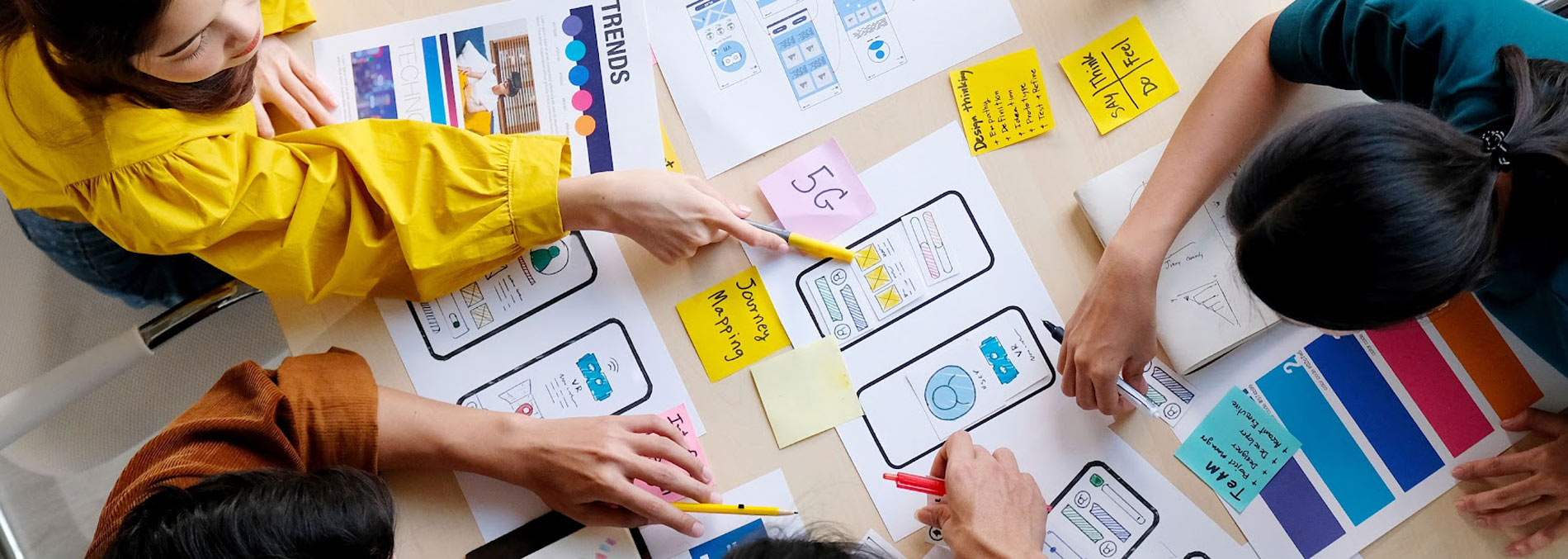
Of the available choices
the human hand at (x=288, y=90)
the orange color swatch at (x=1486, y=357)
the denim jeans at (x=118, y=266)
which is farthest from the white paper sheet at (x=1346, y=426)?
the denim jeans at (x=118, y=266)

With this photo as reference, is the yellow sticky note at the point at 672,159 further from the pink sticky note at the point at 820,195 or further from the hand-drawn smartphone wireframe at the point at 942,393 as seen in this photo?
the hand-drawn smartphone wireframe at the point at 942,393

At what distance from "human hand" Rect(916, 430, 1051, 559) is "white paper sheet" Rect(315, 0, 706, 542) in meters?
0.25

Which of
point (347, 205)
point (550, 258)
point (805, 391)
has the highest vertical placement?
point (347, 205)

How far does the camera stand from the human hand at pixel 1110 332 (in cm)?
83

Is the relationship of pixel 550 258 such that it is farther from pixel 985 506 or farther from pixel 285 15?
pixel 985 506

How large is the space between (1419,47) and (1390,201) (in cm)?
24

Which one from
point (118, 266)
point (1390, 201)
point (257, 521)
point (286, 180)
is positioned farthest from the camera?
point (118, 266)

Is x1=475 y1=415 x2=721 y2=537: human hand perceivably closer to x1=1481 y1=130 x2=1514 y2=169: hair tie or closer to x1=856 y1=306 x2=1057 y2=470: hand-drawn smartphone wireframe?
x1=856 y1=306 x2=1057 y2=470: hand-drawn smartphone wireframe

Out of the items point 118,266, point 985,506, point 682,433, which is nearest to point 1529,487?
point 985,506

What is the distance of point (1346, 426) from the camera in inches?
33.8

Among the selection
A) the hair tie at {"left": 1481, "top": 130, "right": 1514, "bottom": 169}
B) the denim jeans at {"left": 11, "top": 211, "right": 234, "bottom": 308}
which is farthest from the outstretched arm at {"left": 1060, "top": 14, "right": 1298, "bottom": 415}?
the denim jeans at {"left": 11, "top": 211, "right": 234, "bottom": 308}

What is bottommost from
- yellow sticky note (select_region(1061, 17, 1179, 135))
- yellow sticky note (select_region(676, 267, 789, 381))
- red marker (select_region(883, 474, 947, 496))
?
red marker (select_region(883, 474, 947, 496))

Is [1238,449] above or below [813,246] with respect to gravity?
below

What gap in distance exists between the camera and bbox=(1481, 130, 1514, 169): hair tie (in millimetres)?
616
